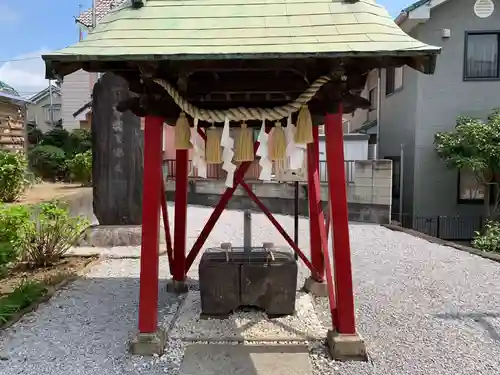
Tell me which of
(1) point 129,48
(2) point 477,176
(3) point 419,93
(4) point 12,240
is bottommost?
(4) point 12,240

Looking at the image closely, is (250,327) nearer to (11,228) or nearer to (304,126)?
(304,126)

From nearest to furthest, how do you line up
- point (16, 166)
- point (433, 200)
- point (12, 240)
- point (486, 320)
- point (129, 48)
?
point (129, 48)
point (486, 320)
point (12, 240)
point (16, 166)
point (433, 200)

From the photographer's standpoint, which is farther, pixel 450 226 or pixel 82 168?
pixel 82 168

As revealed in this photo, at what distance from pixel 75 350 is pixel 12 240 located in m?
2.53

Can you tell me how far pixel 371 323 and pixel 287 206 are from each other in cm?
832

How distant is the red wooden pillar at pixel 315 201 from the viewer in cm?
505

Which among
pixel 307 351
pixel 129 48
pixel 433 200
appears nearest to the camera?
pixel 129 48

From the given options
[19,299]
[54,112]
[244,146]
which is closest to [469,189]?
[244,146]

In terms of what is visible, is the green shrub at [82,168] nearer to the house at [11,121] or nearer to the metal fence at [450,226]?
the house at [11,121]

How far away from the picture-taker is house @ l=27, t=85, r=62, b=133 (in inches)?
1394

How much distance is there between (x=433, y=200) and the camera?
12.6 metres

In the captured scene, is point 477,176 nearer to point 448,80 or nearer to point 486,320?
point 448,80

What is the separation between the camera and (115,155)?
8.48 m

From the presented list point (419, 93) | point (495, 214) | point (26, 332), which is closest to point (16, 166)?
point (26, 332)
